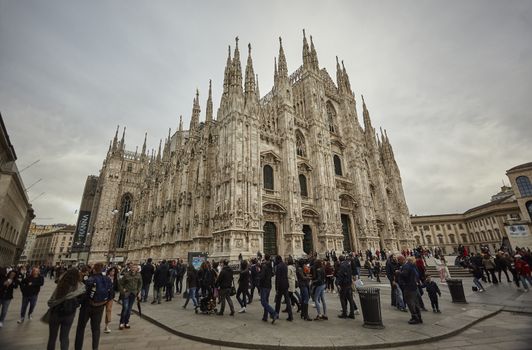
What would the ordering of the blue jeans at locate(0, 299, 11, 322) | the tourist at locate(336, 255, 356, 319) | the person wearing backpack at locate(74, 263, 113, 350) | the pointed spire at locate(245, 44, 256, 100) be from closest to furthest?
the person wearing backpack at locate(74, 263, 113, 350) < the blue jeans at locate(0, 299, 11, 322) < the tourist at locate(336, 255, 356, 319) < the pointed spire at locate(245, 44, 256, 100)

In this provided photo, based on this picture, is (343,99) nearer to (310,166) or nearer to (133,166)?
(310,166)

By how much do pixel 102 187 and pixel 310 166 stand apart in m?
42.9

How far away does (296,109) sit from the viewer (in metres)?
32.2

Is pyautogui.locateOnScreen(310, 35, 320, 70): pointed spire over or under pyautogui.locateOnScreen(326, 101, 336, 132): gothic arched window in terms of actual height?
over

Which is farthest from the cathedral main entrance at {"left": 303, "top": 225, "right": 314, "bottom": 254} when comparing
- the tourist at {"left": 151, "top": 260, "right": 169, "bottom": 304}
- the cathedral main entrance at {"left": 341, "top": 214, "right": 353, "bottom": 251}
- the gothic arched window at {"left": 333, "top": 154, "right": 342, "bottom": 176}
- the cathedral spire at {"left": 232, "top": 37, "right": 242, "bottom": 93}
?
A: the tourist at {"left": 151, "top": 260, "right": 169, "bottom": 304}

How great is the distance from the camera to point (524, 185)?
111 ft

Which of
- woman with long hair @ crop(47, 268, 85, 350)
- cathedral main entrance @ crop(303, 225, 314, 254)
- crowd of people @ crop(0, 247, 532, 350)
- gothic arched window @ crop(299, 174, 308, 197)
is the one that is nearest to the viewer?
woman with long hair @ crop(47, 268, 85, 350)

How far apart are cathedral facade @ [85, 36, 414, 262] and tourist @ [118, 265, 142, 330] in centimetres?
1172

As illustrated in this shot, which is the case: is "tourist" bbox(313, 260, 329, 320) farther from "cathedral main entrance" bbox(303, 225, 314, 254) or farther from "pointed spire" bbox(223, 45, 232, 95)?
"pointed spire" bbox(223, 45, 232, 95)

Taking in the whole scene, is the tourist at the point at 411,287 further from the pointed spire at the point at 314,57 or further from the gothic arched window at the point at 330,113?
the pointed spire at the point at 314,57

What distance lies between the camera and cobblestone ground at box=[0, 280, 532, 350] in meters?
4.76

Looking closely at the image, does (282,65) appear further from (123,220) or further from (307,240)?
(123,220)

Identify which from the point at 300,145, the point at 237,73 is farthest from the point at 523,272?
the point at 237,73

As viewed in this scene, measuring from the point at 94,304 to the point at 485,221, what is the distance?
224ft
